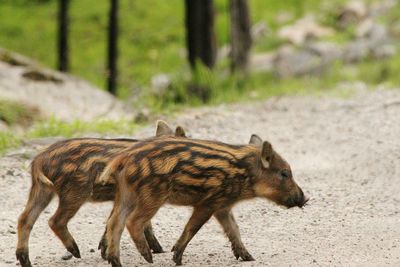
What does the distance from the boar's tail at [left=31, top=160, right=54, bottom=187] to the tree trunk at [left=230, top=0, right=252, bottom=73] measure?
11943 millimetres

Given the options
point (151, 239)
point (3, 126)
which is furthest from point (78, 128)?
point (151, 239)

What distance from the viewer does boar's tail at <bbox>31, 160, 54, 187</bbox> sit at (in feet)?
24.4

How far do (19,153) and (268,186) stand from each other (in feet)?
14.2

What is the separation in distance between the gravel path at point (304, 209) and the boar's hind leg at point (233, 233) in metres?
0.09

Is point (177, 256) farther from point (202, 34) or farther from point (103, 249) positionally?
point (202, 34)

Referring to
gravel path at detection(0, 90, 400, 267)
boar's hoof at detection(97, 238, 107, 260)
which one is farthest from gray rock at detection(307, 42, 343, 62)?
boar's hoof at detection(97, 238, 107, 260)

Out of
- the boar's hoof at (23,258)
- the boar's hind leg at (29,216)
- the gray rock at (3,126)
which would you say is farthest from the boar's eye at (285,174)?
the gray rock at (3,126)

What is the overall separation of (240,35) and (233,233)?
39.6 ft

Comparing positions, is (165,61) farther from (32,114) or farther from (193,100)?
(32,114)

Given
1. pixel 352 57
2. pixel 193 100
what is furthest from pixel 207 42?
pixel 352 57

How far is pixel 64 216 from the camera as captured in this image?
24.8ft

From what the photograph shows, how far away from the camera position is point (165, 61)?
24.0 m

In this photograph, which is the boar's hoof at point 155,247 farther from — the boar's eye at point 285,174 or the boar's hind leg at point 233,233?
the boar's eye at point 285,174

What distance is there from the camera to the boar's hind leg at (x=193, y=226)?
24.5 ft
